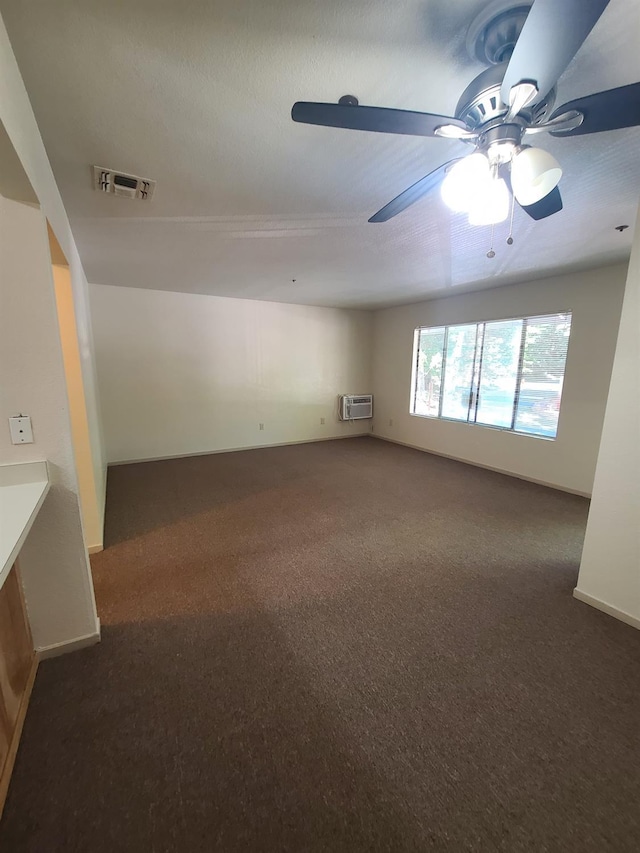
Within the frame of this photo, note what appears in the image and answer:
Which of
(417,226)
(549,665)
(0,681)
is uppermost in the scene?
(417,226)

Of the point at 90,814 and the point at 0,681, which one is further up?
the point at 0,681

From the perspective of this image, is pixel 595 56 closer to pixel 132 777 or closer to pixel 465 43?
pixel 465 43

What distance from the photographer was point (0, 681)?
1.25 meters

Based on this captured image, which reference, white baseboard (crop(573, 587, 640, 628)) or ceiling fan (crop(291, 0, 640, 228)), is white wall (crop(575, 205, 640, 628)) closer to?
white baseboard (crop(573, 587, 640, 628))

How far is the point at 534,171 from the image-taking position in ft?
3.85

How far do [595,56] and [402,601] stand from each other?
2.56 meters

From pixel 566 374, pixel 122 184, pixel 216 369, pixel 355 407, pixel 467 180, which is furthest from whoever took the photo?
pixel 355 407

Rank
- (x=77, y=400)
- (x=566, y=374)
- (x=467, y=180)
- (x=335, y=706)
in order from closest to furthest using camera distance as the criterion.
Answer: (x=467, y=180) < (x=335, y=706) < (x=77, y=400) < (x=566, y=374)

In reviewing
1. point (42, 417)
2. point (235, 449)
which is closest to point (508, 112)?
point (42, 417)

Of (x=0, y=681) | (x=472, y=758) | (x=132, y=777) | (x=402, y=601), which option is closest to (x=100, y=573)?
(x=0, y=681)

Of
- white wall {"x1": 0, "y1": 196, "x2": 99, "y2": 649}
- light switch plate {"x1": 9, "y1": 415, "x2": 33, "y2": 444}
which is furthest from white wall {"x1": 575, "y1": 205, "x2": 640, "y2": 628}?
light switch plate {"x1": 9, "y1": 415, "x2": 33, "y2": 444}

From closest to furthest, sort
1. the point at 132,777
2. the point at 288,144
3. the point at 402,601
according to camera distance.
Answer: the point at 132,777
the point at 288,144
the point at 402,601

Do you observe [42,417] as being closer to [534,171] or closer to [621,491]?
[534,171]

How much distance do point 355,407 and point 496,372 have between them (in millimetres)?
2532
